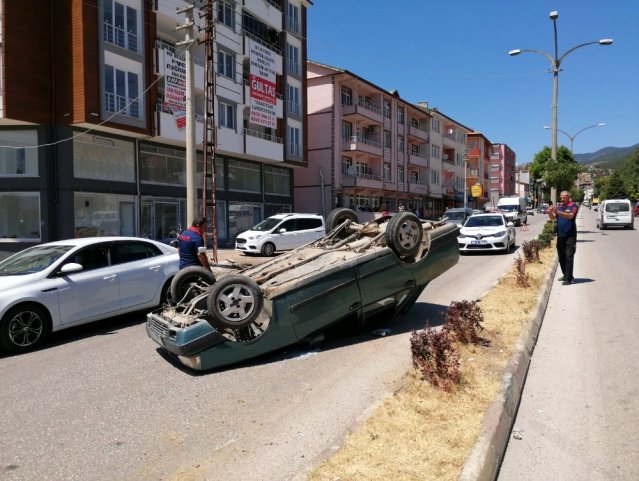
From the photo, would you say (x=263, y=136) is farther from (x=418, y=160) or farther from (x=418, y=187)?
(x=418, y=187)

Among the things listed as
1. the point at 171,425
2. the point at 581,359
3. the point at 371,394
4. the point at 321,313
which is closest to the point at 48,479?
the point at 171,425

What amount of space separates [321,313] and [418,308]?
10.4 feet

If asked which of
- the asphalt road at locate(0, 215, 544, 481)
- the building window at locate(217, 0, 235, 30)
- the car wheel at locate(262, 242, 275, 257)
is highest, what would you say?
the building window at locate(217, 0, 235, 30)

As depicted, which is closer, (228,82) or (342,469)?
(342,469)

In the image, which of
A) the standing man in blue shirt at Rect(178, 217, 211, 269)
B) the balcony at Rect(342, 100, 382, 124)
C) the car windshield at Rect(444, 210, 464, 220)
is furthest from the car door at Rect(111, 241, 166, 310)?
the balcony at Rect(342, 100, 382, 124)

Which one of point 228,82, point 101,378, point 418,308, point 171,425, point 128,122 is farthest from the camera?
point 228,82

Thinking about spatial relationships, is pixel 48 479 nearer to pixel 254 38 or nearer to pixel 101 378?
pixel 101 378

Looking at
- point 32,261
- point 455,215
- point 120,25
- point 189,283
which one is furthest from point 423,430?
point 455,215

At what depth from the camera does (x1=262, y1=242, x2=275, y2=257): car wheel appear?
21058 mm

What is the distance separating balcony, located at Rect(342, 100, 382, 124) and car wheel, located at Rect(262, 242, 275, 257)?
23.0m

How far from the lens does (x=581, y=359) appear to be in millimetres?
5863

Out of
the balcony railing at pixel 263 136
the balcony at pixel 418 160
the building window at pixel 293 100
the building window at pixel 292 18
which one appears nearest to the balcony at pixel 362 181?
the building window at pixel 293 100

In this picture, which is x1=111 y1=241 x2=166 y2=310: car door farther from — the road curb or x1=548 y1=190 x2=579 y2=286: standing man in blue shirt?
x1=548 y1=190 x2=579 y2=286: standing man in blue shirt

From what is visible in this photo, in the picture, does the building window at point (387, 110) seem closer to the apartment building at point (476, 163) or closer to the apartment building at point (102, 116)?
the apartment building at point (102, 116)
